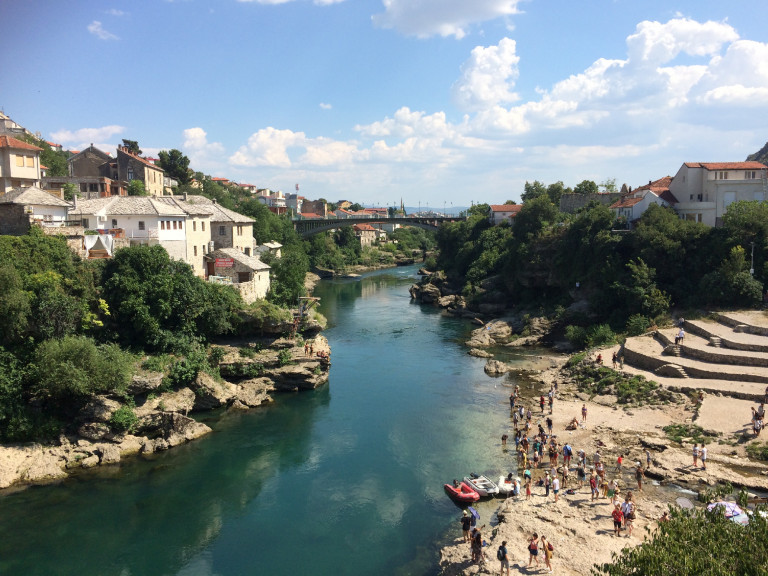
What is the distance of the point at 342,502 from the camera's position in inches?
909

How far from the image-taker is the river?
64.4 feet

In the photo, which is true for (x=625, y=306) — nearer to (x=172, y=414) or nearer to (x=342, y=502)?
(x=342, y=502)

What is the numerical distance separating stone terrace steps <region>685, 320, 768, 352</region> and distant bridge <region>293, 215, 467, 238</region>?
5870 cm

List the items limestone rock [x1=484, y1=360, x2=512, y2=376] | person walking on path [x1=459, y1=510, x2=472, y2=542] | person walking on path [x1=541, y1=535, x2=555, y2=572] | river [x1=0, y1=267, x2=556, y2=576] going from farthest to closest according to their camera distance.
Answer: limestone rock [x1=484, y1=360, x2=512, y2=376] < person walking on path [x1=459, y1=510, x2=472, y2=542] < river [x1=0, y1=267, x2=556, y2=576] < person walking on path [x1=541, y1=535, x2=555, y2=572]

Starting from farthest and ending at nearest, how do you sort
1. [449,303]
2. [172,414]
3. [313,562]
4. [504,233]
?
[504,233]
[449,303]
[172,414]
[313,562]

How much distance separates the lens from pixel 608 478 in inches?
936

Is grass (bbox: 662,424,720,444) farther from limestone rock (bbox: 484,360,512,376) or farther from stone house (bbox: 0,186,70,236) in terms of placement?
stone house (bbox: 0,186,70,236)

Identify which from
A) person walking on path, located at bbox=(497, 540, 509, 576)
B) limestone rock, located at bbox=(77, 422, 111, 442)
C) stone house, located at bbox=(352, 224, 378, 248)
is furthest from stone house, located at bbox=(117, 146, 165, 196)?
stone house, located at bbox=(352, 224, 378, 248)

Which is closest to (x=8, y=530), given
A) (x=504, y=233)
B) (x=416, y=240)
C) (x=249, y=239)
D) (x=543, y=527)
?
(x=543, y=527)

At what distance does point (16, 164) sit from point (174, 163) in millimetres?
41089

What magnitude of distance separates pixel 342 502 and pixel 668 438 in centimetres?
1593

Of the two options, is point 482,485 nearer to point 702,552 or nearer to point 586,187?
point 702,552

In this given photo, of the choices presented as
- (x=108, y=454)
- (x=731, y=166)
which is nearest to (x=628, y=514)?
(x=108, y=454)

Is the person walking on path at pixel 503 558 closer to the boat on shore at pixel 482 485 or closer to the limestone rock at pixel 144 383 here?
the boat on shore at pixel 482 485
